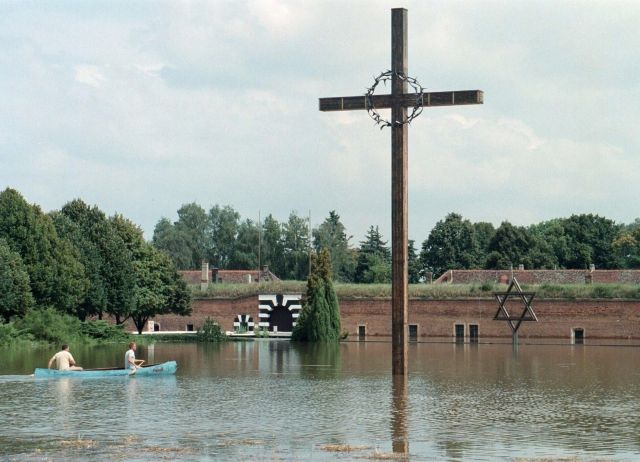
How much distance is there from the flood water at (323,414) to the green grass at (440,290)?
27.8 m

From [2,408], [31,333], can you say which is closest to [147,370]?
[2,408]

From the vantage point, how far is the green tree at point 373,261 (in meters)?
91.8

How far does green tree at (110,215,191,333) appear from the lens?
5916 cm

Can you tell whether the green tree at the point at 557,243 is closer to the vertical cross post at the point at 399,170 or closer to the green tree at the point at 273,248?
the green tree at the point at 273,248

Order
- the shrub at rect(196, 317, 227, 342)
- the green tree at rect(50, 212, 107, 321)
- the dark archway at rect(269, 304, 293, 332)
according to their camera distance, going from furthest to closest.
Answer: the dark archway at rect(269, 304, 293, 332) < the shrub at rect(196, 317, 227, 342) < the green tree at rect(50, 212, 107, 321)

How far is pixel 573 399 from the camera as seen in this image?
2394cm

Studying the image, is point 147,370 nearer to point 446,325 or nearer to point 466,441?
point 466,441

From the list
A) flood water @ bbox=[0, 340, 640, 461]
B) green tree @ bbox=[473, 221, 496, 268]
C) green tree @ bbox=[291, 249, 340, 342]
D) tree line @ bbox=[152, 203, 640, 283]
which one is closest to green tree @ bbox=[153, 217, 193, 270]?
tree line @ bbox=[152, 203, 640, 283]

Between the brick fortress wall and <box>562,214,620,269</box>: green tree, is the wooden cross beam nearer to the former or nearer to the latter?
the brick fortress wall

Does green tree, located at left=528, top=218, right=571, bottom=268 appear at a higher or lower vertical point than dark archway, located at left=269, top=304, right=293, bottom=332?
higher

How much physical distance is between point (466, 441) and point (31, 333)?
32.2 m

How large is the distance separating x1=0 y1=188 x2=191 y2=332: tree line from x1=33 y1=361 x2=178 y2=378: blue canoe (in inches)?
672

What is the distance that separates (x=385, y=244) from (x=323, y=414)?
270ft

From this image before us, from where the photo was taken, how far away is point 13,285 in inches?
1768
